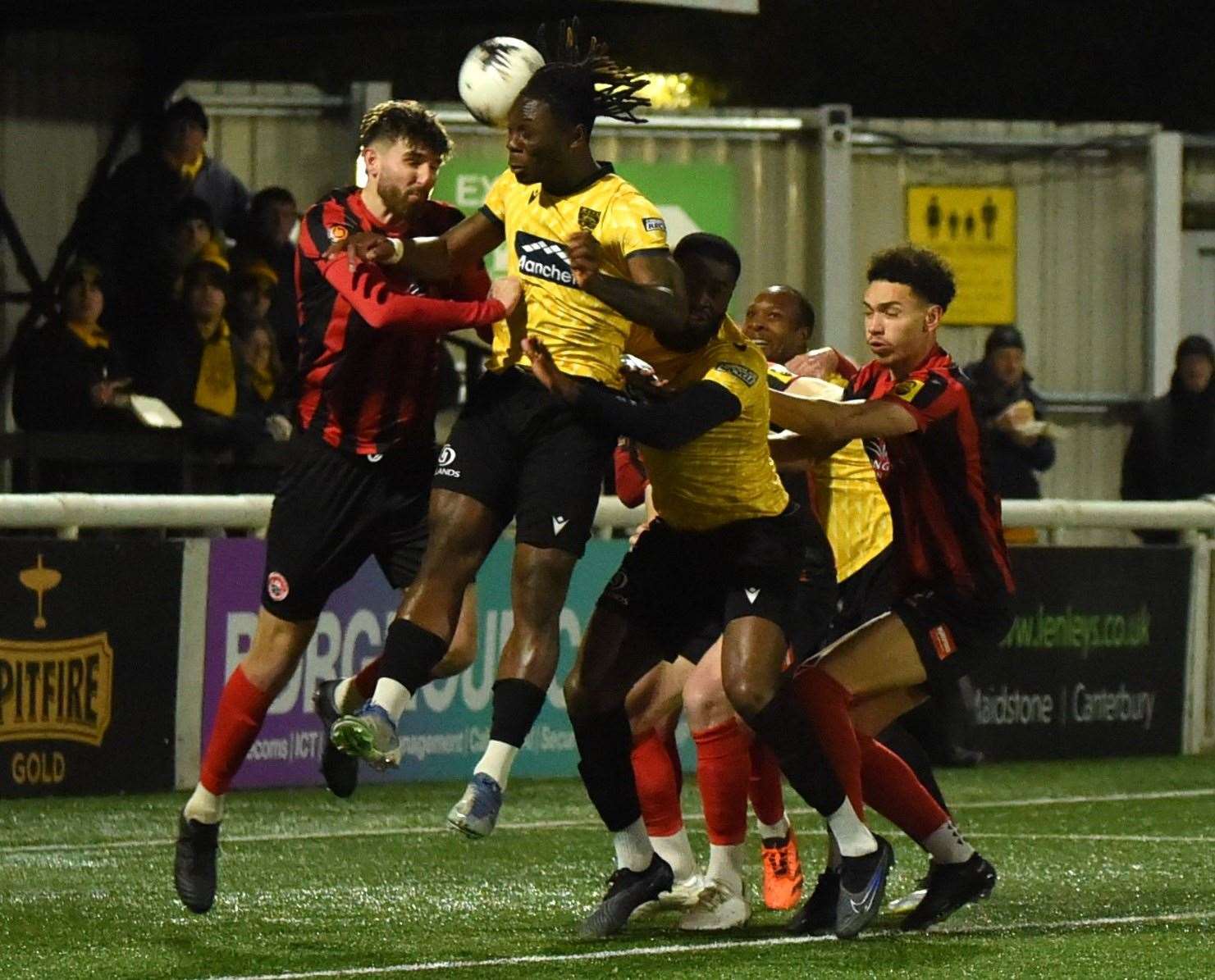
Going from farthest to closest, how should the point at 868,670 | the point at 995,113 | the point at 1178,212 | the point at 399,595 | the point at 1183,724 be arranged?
the point at 995,113 < the point at 1178,212 < the point at 1183,724 < the point at 399,595 < the point at 868,670

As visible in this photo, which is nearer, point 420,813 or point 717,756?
point 717,756

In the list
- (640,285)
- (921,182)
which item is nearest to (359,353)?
(640,285)

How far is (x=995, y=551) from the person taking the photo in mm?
8023

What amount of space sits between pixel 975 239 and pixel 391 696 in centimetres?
1074

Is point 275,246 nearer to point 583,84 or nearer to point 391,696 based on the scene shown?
point 583,84

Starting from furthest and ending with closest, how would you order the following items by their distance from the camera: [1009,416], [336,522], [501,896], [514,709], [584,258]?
[1009,416]
[501,896]
[336,522]
[514,709]
[584,258]

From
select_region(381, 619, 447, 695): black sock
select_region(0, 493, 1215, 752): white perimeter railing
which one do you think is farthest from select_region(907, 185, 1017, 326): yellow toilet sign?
select_region(381, 619, 447, 695): black sock

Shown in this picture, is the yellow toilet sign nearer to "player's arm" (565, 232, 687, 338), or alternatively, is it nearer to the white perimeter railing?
the white perimeter railing

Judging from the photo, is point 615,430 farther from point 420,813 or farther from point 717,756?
point 420,813

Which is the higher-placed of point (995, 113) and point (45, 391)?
point (995, 113)

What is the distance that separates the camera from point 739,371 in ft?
25.0

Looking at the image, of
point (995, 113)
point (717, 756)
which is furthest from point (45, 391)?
point (995, 113)

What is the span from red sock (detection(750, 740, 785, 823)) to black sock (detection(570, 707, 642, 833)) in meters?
0.89

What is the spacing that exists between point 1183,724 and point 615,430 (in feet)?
23.7
